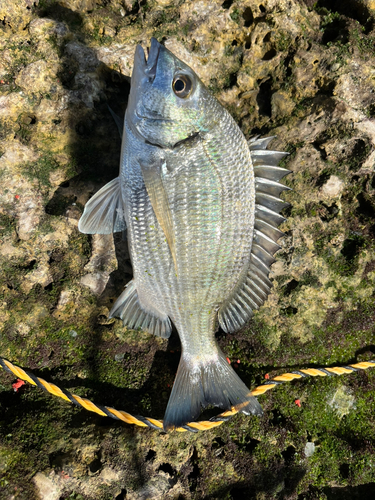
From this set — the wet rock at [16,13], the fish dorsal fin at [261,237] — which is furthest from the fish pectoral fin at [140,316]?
the wet rock at [16,13]

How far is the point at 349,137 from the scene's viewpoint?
89.0 inches

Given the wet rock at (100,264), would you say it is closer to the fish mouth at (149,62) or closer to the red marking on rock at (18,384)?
the red marking on rock at (18,384)

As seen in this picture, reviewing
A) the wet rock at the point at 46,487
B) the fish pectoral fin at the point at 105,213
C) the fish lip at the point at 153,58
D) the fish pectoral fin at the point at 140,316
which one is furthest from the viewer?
the fish pectoral fin at the point at 140,316

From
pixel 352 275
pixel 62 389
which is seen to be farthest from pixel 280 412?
pixel 62 389

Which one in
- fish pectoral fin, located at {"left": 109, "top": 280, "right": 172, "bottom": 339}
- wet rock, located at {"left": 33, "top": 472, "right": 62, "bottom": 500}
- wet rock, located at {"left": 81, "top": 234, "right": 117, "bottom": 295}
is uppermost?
wet rock, located at {"left": 81, "top": 234, "right": 117, "bottom": 295}

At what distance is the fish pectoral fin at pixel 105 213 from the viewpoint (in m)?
2.04

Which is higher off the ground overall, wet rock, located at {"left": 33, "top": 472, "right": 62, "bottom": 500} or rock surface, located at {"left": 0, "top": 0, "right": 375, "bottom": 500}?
rock surface, located at {"left": 0, "top": 0, "right": 375, "bottom": 500}

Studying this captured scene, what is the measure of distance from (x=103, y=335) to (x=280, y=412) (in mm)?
1562

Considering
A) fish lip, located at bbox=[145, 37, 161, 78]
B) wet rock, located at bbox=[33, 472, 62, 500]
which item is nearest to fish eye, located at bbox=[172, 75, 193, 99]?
fish lip, located at bbox=[145, 37, 161, 78]

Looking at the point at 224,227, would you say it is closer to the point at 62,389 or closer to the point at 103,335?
the point at 103,335

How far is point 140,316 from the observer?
7.22 feet

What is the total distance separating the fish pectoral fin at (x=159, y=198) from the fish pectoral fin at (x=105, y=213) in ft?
1.01

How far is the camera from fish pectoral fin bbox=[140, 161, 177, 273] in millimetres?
1839

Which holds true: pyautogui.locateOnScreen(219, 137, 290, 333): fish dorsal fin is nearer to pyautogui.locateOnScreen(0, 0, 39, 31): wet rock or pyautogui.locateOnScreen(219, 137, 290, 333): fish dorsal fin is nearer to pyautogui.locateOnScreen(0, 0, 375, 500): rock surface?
pyautogui.locateOnScreen(0, 0, 375, 500): rock surface
